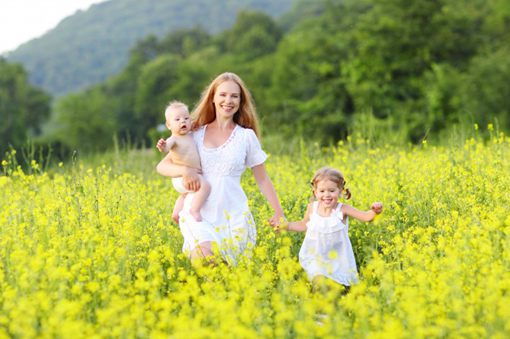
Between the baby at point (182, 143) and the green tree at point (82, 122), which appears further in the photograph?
the green tree at point (82, 122)

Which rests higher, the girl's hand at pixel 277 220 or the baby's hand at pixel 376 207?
the baby's hand at pixel 376 207

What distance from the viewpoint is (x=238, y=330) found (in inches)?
128

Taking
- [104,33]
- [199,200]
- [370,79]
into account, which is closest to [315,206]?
[199,200]

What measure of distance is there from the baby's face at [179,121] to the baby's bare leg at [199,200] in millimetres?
388

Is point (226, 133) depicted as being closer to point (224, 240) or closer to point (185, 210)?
point (185, 210)

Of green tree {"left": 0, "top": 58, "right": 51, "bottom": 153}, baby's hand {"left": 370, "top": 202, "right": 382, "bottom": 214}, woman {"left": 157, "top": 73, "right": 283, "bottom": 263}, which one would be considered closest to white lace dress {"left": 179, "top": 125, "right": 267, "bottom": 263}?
woman {"left": 157, "top": 73, "right": 283, "bottom": 263}

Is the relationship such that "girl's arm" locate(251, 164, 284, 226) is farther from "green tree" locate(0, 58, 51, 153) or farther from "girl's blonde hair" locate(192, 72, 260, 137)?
"green tree" locate(0, 58, 51, 153)

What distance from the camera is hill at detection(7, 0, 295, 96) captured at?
135 meters

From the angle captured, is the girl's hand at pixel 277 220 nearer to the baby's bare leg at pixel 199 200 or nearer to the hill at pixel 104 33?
the baby's bare leg at pixel 199 200

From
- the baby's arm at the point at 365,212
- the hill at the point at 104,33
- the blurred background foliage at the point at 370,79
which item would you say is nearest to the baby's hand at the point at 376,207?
the baby's arm at the point at 365,212

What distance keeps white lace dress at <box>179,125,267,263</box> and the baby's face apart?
0.17 m

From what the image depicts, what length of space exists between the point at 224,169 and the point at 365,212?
1.06m

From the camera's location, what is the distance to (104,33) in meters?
152

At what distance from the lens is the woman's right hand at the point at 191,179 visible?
5.14 meters
